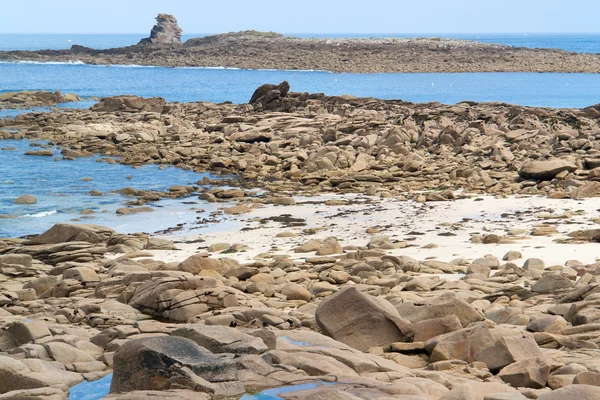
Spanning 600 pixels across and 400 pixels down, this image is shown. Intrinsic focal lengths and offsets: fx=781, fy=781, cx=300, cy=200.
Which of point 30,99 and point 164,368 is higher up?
point 164,368

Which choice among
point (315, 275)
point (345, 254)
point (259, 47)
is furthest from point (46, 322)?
point (259, 47)

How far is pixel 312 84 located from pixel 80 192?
2236 inches

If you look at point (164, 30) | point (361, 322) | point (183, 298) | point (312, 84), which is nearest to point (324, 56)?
point (164, 30)

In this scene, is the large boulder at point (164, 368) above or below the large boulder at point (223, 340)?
above

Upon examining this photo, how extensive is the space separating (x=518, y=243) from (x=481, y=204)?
4820 millimetres

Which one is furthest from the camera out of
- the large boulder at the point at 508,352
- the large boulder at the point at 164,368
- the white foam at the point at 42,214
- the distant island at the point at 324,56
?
the distant island at the point at 324,56

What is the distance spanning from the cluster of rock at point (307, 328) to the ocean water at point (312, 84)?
46302 mm

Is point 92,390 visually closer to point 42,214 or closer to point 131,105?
point 42,214

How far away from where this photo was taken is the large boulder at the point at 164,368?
20.9 ft

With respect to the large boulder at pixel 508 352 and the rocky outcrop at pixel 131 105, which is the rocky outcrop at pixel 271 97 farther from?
the large boulder at pixel 508 352

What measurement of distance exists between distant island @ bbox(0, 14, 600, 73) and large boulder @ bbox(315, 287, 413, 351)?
97.3 m

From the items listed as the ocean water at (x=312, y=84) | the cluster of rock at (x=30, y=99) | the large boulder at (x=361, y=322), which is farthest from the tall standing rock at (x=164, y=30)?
the large boulder at (x=361, y=322)

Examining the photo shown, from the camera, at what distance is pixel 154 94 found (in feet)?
229

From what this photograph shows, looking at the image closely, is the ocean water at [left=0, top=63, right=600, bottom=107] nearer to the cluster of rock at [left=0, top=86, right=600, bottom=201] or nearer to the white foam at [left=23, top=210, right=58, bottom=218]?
the cluster of rock at [left=0, top=86, right=600, bottom=201]
